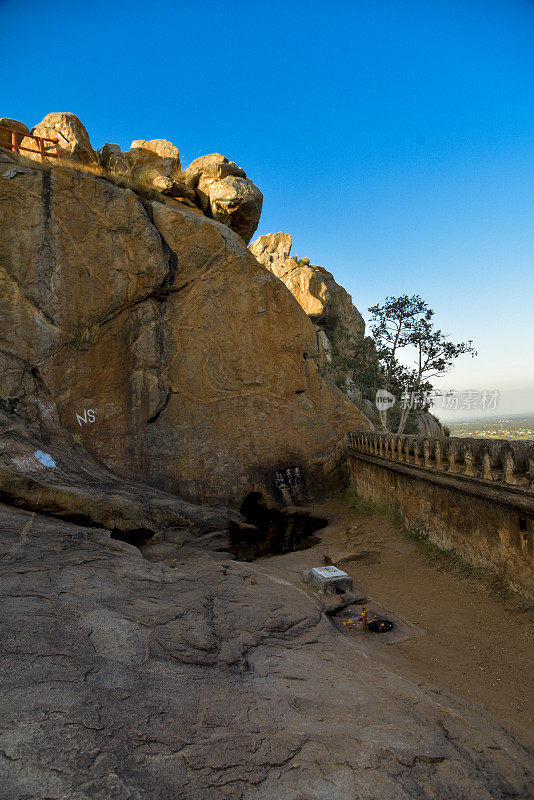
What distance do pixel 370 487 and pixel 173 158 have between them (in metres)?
20.1

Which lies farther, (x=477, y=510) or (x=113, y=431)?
(x=113, y=431)

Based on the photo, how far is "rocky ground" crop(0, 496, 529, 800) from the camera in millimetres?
2668

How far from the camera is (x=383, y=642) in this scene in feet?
22.5

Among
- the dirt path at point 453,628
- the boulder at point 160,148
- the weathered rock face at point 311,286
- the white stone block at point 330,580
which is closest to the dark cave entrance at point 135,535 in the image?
the dirt path at point 453,628

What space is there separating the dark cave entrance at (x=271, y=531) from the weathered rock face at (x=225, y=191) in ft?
48.1

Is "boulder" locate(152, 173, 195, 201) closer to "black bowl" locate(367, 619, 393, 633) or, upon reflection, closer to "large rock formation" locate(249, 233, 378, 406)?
"large rock formation" locate(249, 233, 378, 406)

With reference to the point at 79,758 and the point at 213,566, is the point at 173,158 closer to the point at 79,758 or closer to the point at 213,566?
the point at 213,566

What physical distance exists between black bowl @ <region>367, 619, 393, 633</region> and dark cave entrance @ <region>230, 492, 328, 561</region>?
591cm

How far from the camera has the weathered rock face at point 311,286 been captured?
38656mm

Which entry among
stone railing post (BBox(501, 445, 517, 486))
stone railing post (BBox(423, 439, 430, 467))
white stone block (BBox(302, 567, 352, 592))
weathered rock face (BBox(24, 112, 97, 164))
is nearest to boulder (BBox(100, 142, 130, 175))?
weathered rock face (BBox(24, 112, 97, 164))

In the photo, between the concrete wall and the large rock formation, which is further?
the large rock formation

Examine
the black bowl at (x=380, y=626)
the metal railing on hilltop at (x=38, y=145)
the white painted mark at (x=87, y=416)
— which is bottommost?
the black bowl at (x=380, y=626)

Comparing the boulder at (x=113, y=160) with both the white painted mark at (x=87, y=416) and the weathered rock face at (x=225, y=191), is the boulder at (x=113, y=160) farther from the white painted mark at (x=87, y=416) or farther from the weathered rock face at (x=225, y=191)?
the white painted mark at (x=87, y=416)

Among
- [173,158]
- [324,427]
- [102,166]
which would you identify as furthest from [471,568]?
[173,158]
